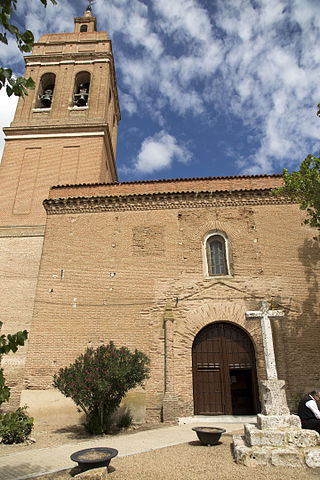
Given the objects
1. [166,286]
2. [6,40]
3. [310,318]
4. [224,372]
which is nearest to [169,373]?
[224,372]

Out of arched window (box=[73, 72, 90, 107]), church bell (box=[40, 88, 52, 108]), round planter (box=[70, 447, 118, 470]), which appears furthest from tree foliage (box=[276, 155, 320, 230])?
church bell (box=[40, 88, 52, 108])

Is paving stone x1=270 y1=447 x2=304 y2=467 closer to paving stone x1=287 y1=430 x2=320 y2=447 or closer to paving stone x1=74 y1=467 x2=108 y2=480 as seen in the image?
paving stone x1=287 y1=430 x2=320 y2=447

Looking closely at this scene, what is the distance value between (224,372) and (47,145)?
1496 cm

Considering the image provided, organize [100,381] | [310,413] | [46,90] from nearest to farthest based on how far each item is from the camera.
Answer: [310,413] → [100,381] → [46,90]

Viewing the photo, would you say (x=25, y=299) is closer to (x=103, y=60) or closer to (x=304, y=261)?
(x=304, y=261)

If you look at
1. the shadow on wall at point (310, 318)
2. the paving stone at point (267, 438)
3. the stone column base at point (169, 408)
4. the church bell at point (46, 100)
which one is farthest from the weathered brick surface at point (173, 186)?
the paving stone at point (267, 438)

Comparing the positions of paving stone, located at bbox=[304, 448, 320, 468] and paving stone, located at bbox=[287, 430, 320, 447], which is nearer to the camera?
paving stone, located at bbox=[304, 448, 320, 468]

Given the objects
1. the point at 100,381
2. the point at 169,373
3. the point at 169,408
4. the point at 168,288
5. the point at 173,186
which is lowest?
the point at 169,408

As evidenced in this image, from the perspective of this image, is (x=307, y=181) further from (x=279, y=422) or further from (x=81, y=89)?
(x=81, y=89)

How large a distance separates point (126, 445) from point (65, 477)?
2.45 metres

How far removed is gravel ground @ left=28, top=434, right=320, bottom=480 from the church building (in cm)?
450

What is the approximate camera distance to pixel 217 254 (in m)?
13.3

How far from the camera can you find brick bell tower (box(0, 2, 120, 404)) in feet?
47.3

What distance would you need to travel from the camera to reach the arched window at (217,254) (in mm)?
13055
